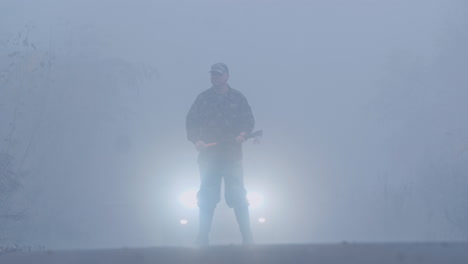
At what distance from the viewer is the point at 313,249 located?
225cm

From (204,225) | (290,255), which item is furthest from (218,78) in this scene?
(290,255)

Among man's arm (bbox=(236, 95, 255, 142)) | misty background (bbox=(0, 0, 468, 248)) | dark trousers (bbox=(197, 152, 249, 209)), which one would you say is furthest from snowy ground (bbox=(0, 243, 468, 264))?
misty background (bbox=(0, 0, 468, 248))

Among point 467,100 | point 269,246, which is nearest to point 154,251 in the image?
point 269,246

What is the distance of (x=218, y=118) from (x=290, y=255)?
8.09 feet

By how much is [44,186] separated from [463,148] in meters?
4.52

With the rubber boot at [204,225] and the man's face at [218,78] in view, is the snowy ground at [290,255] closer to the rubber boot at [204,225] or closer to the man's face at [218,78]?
the rubber boot at [204,225]

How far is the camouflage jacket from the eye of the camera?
458 centimetres

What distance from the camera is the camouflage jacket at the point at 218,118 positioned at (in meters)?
4.58

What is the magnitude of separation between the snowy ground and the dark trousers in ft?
7.36

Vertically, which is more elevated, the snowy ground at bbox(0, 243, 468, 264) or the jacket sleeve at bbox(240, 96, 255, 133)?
the jacket sleeve at bbox(240, 96, 255, 133)

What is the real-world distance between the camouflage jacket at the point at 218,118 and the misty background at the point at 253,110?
3.90 ft

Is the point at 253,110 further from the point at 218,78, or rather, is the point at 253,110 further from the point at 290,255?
the point at 290,255

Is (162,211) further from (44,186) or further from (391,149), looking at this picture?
(391,149)

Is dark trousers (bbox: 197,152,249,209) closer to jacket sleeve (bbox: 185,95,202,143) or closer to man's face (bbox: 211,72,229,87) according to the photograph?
jacket sleeve (bbox: 185,95,202,143)
